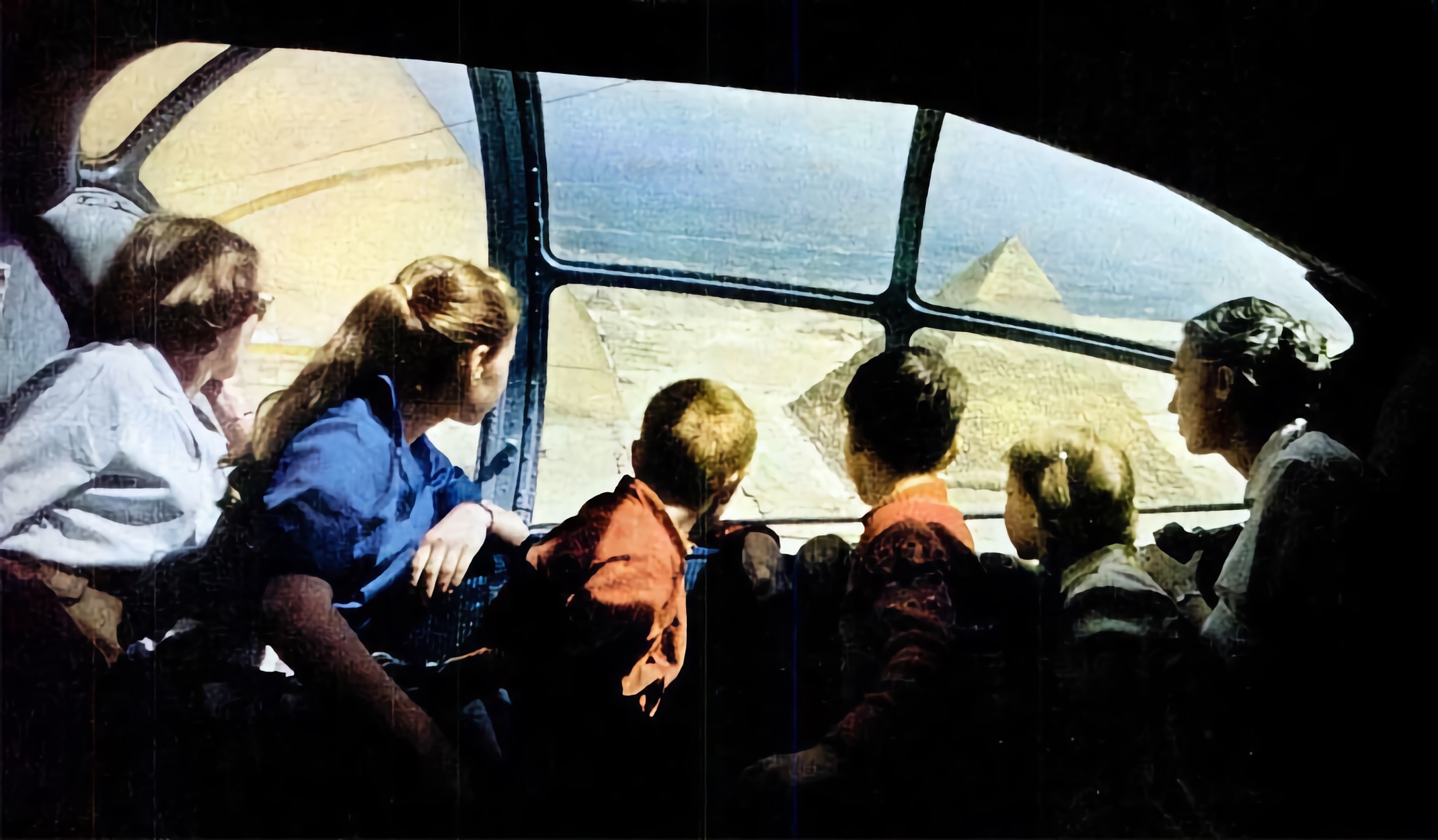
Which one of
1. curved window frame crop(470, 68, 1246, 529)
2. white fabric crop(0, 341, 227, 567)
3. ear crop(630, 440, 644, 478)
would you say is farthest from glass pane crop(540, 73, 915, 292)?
white fabric crop(0, 341, 227, 567)

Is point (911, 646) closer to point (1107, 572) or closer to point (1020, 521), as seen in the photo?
point (1020, 521)

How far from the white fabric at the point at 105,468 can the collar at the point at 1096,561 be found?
6.02 feet

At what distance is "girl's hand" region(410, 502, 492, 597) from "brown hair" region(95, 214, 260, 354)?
1.97 feet

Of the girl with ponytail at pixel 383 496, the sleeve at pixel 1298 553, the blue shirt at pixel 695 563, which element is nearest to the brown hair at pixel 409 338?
the girl with ponytail at pixel 383 496

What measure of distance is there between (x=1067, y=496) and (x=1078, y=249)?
1.85 ft

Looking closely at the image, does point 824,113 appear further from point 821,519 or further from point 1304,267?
point 1304,267

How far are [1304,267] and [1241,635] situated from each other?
878mm

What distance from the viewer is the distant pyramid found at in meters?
2.01

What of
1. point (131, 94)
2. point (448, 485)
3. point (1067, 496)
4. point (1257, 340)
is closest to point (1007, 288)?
point (1067, 496)

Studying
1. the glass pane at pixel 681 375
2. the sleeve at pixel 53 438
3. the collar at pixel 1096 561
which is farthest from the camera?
the collar at pixel 1096 561

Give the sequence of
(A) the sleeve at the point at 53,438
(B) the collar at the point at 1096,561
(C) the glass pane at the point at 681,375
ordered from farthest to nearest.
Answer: (B) the collar at the point at 1096,561 → (C) the glass pane at the point at 681,375 → (A) the sleeve at the point at 53,438

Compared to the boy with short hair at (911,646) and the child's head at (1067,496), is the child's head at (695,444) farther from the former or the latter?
the child's head at (1067,496)

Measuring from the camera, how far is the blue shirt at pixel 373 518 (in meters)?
1.84

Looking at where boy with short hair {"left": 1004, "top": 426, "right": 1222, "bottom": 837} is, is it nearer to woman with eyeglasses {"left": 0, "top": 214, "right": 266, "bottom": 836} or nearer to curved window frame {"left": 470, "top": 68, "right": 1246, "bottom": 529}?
curved window frame {"left": 470, "top": 68, "right": 1246, "bottom": 529}
